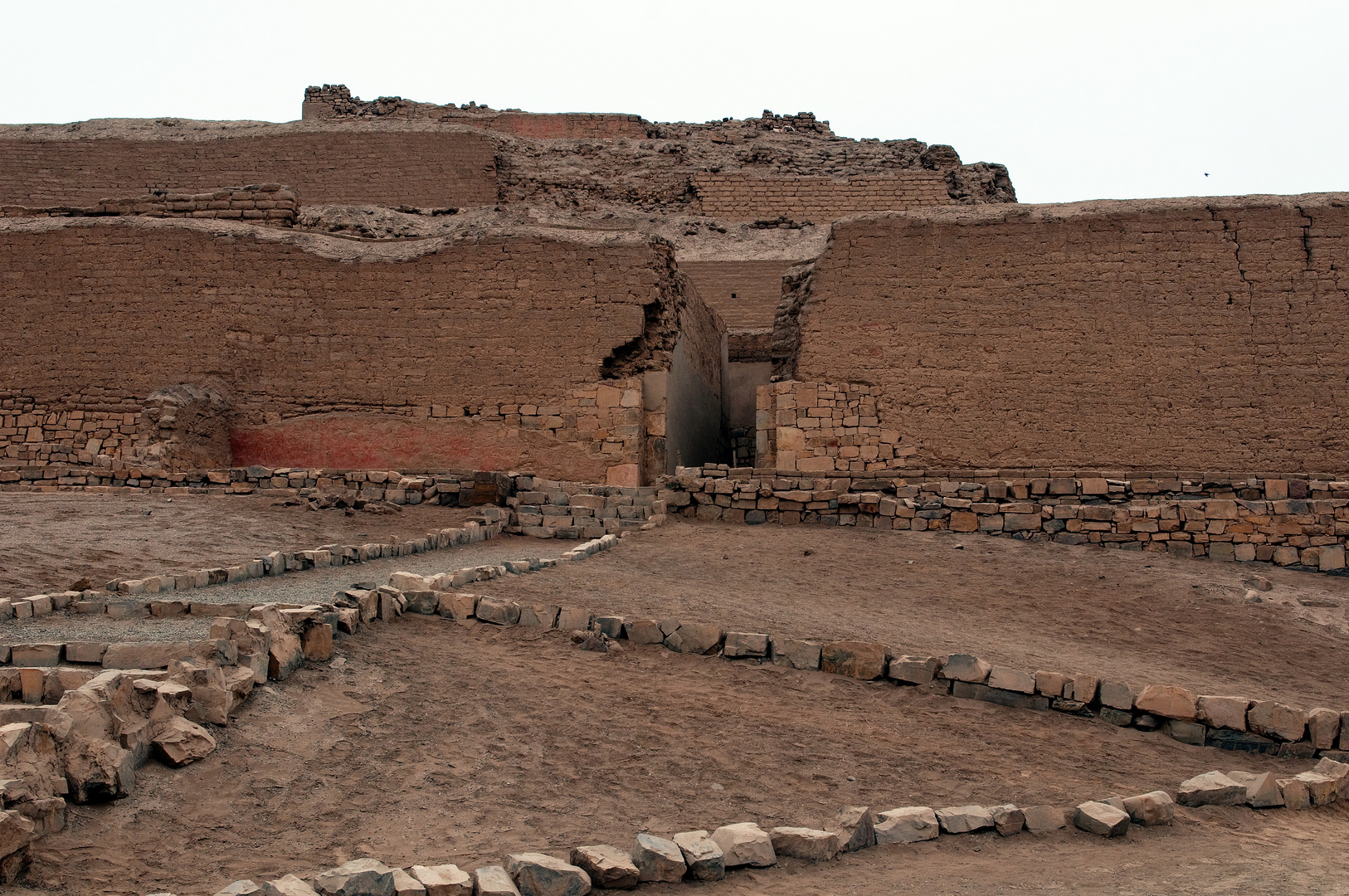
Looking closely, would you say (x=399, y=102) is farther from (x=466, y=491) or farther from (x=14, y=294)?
(x=466, y=491)

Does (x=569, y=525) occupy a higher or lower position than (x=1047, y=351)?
lower

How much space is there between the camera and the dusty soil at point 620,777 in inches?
143

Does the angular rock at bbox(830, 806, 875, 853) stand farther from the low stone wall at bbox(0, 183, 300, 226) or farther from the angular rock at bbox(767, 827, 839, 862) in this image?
the low stone wall at bbox(0, 183, 300, 226)

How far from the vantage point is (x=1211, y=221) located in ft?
41.8

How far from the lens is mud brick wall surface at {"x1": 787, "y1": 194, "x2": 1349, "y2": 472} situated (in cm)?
1238

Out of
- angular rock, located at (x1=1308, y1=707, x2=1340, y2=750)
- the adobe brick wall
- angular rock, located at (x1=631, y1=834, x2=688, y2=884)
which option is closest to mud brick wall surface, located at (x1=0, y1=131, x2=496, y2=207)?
the adobe brick wall

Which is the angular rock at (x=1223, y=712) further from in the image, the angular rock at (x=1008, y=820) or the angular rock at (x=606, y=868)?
the angular rock at (x=606, y=868)

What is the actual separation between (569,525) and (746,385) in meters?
8.29

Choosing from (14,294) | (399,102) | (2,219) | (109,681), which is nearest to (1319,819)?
(109,681)

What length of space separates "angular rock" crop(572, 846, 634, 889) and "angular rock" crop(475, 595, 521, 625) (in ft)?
9.72

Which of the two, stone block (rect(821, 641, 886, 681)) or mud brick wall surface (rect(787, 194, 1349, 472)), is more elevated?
mud brick wall surface (rect(787, 194, 1349, 472))

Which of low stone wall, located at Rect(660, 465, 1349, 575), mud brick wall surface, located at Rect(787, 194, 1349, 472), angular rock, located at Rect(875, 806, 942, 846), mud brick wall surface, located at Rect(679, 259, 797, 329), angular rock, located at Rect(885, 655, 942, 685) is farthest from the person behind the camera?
mud brick wall surface, located at Rect(679, 259, 797, 329)

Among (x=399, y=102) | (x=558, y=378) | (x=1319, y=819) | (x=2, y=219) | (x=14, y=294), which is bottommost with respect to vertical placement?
(x=1319, y=819)

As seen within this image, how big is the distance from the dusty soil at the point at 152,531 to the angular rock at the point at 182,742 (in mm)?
3410
